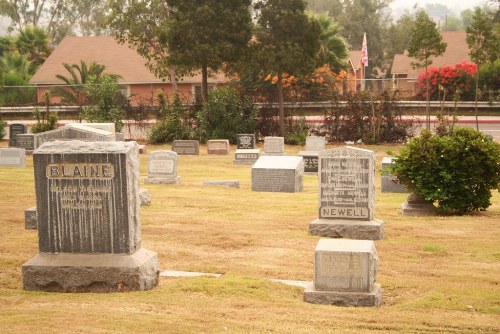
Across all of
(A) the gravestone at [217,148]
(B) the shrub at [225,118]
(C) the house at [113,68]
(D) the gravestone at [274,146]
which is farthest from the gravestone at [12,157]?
(C) the house at [113,68]

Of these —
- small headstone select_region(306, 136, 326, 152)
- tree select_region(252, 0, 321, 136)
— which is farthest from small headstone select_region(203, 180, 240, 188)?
tree select_region(252, 0, 321, 136)

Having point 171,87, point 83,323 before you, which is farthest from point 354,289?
point 171,87

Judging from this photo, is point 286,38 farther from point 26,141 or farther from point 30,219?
point 30,219

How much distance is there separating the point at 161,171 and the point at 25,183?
3.54 m

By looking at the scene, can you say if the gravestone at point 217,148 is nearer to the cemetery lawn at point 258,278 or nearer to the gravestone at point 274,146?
the gravestone at point 274,146

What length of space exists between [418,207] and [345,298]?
296 inches

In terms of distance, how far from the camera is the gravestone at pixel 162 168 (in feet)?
73.0

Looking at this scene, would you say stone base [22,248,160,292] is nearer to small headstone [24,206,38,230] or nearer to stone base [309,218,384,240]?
small headstone [24,206,38,230]

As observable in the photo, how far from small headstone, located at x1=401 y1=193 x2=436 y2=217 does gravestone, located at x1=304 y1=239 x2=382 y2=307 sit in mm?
7217

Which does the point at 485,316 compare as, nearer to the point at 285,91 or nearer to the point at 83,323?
the point at 83,323

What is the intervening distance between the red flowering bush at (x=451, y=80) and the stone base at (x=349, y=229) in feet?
109

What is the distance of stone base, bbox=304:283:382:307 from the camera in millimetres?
9172

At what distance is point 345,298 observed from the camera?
364 inches

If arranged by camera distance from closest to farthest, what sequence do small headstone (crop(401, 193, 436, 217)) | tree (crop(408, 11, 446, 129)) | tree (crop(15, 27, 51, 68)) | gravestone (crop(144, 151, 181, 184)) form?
small headstone (crop(401, 193, 436, 217))
gravestone (crop(144, 151, 181, 184))
tree (crop(408, 11, 446, 129))
tree (crop(15, 27, 51, 68))
